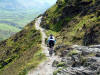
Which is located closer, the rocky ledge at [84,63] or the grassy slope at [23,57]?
the rocky ledge at [84,63]

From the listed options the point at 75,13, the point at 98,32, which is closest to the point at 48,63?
the point at 98,32

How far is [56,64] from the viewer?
3077 cm

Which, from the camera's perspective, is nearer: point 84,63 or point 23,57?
point 84,63

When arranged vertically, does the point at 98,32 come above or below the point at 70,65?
above

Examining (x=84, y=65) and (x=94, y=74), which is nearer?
(x=94, y=74)

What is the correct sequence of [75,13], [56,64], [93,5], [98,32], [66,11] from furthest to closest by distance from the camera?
[66,11] < [75,13] < [93,5] < [98,32] < [56,64]

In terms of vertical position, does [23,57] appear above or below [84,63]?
below

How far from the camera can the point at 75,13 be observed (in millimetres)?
75812

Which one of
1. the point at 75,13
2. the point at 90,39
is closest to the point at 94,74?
the point at 90,39

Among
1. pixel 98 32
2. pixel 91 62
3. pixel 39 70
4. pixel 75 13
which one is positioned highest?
pixel 75 13

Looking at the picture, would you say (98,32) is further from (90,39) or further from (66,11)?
(66,11)

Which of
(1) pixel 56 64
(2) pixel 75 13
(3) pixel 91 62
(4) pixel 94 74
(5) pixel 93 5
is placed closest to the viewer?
(4) pixel 94 74

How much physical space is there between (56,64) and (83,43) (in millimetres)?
9980

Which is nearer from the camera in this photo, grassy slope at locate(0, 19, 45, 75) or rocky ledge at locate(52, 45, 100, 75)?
rocky ledge at locate(52, 45, 100, 75)
